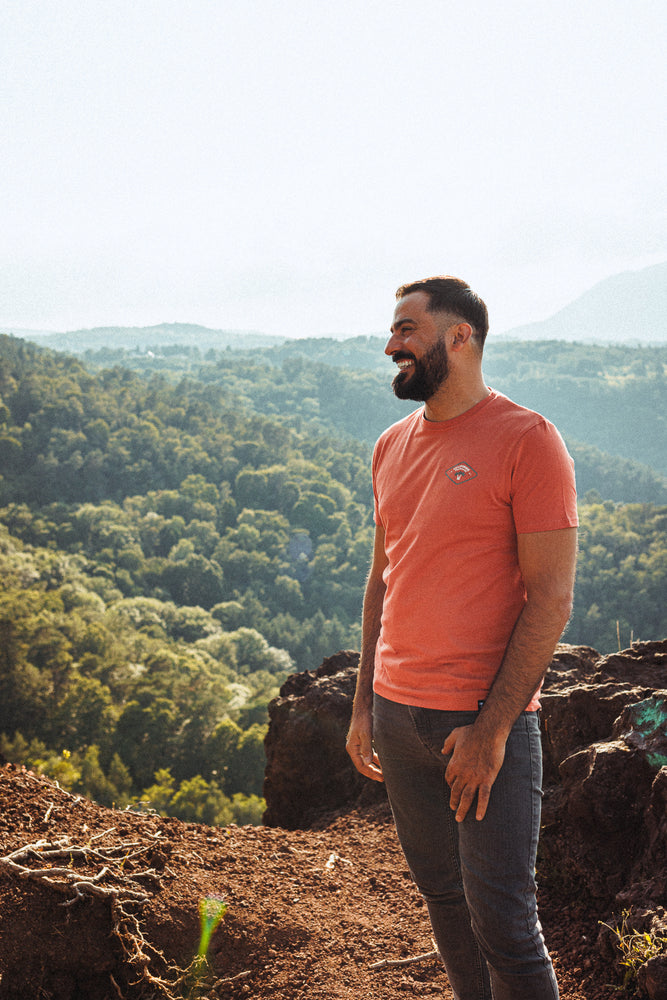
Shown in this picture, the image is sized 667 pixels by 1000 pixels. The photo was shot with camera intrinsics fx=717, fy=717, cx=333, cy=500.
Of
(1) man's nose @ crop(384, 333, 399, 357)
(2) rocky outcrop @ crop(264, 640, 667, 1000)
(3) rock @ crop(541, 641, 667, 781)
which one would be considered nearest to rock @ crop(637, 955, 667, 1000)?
(2) rocky outcrop @ crop(264, 640, 667, 1000)

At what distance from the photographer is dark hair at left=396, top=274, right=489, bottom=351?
1730mm

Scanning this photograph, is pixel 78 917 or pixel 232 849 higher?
pixel 78 917

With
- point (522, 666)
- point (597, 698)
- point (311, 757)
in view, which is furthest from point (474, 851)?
point (311, 757)

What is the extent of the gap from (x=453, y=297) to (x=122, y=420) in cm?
8309

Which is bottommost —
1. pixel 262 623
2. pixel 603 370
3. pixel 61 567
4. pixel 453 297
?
pixel 262 623

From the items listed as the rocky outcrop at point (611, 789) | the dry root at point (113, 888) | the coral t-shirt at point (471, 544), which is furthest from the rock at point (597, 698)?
the dry root at point (113, 888)

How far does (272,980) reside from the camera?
233cm

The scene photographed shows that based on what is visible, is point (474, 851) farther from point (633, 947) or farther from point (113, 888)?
point (113, 888)

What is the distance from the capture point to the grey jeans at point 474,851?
149 cm

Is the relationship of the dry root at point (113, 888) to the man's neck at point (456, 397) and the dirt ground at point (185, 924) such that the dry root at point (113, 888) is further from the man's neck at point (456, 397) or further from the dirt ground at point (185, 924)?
the man's neck at point (456, 397)

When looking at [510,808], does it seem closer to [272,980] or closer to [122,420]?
[272,980]

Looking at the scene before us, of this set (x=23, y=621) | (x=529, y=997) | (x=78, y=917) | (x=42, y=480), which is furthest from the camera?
(x=42, y=480)

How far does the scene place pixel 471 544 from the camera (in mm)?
1611

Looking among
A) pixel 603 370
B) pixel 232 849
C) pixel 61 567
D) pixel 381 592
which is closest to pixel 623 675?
pixel 381 592
